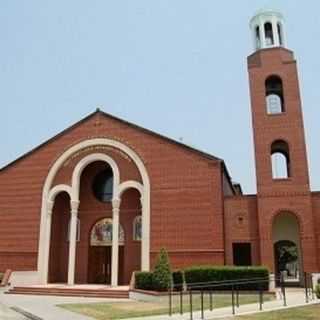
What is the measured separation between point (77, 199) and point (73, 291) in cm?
613

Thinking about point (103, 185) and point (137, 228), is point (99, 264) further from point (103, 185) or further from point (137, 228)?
point (103, 185)

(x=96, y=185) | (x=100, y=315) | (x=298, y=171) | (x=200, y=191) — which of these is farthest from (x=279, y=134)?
(x=100, y=315)

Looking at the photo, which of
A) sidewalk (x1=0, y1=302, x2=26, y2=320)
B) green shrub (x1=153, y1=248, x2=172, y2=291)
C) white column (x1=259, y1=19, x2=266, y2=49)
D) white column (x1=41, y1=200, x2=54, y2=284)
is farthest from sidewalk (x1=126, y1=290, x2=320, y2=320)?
white column (x1=259, y1=19, x2=266, y2=49)

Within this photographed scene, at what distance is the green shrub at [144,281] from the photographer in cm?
2053

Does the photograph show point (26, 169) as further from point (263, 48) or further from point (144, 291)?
point (263, 48)

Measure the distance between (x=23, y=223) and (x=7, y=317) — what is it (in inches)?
544

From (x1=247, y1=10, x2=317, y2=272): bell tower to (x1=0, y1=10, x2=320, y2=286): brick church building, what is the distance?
57mm

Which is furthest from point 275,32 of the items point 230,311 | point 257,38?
point 230,311

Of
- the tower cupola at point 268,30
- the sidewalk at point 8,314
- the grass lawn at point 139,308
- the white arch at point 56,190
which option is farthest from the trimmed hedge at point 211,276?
the tower cupola at point 268,30

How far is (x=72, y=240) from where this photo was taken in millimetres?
25828

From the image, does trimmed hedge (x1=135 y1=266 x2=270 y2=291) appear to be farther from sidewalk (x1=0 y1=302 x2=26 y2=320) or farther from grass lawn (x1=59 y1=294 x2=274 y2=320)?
sidewalk (x1=0 y1=302 x2=26 y2=320)

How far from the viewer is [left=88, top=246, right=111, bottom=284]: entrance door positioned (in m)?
27.1

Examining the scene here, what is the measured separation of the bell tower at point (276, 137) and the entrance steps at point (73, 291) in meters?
7.74

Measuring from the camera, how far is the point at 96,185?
28797mm
